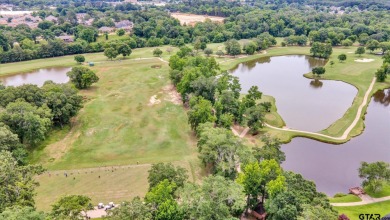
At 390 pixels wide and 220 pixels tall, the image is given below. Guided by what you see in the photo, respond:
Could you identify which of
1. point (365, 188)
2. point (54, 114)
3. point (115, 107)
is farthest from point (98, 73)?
point (365, 188)

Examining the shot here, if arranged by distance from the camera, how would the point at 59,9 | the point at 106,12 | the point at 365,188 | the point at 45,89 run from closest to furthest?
the point at 365,188 < the point at 45,89 < the point at 106,12 < the point at 59,9

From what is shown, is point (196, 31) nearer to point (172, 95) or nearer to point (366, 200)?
point (172, 95)

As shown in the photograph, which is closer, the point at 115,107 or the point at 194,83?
the point at 194,83

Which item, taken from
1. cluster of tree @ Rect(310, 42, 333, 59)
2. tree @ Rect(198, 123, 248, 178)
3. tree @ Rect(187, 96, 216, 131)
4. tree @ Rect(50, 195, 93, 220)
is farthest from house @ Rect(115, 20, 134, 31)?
tree @ Rect(50, 195, 93, 220)

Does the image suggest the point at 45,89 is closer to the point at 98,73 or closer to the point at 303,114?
the point at 98,73

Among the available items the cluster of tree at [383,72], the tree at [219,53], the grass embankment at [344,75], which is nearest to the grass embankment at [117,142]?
the grass embankment at [344,75]
